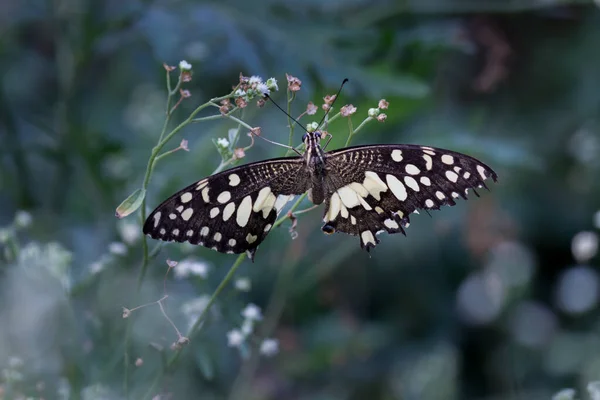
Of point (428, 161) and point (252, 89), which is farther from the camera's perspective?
point (428, 161)

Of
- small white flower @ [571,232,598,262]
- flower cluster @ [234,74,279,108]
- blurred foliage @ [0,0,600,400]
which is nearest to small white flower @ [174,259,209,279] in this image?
blurred foliage @ [0,0,600,400]

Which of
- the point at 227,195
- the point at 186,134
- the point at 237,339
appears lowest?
the point at 237,339

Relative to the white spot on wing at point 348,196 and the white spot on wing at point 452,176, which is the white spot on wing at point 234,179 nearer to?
the white spot on wing at point 348,196

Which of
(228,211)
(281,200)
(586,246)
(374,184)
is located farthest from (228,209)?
(586,246)

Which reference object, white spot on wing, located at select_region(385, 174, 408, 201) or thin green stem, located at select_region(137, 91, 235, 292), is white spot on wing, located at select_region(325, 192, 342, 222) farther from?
thin green stem, located at select_region(137, 91, 235, 292)

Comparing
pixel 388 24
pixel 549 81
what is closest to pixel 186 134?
pixel 388 24

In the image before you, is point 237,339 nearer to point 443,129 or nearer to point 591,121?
point 443,129

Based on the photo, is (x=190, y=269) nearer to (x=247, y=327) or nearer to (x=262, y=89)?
(x=247, y=327)
